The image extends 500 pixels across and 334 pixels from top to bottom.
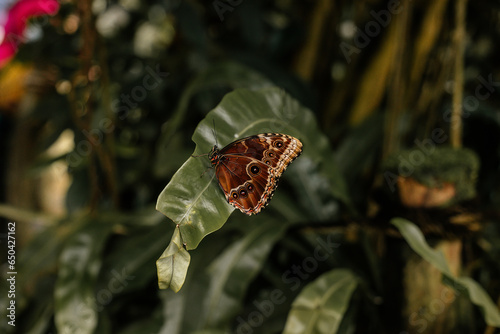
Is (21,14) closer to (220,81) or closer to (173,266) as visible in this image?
(220,81)

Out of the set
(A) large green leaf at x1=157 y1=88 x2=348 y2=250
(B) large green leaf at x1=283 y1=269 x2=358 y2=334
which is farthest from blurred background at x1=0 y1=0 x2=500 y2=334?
(A) large green leaf at x1=157 y1=88 x2=348 y2=250

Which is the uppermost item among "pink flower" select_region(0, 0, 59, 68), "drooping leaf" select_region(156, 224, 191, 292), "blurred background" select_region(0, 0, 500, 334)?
"pink flower" select_region(0, 0, 59, 68)

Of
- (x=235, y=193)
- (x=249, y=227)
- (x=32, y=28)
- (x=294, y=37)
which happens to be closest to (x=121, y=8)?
(x=32, y=28)

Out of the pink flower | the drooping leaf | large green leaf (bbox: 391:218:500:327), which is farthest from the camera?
the pink flower

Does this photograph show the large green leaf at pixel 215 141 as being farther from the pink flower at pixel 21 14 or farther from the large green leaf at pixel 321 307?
the pink flower at pixel 21 14

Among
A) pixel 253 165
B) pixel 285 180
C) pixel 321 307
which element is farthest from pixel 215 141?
pixel 285 180

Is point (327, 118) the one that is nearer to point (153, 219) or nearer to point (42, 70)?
point (153, 219)

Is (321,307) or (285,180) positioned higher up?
(321,307)

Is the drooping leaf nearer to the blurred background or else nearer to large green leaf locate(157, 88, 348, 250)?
large green leaf locate(157, 88, 348, 250)
